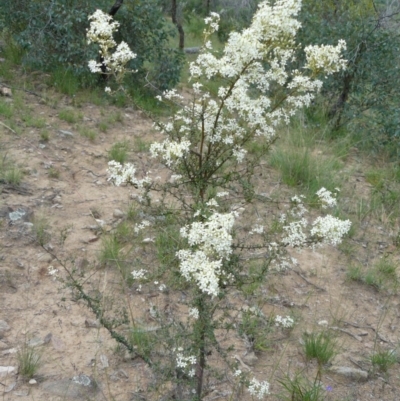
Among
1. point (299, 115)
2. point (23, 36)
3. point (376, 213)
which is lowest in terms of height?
point (376, 213)

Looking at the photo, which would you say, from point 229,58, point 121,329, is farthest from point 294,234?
point 121,329

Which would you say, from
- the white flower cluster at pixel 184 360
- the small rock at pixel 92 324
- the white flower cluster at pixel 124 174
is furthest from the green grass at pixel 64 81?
the white flower cluster at pixel 184 360

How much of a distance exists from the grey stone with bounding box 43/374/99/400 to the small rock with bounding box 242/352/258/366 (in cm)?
85

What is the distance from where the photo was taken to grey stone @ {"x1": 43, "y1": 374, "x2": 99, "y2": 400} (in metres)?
2.77

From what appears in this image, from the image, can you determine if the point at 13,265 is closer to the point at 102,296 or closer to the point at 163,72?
the point at 102,296

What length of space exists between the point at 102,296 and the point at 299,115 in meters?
3.59

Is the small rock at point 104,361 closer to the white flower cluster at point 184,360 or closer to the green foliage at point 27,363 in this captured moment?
the green foliage at point 27,363

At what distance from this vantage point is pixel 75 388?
280 centimetres

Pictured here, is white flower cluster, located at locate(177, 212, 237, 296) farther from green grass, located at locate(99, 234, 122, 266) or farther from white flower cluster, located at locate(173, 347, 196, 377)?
green grass, located at locate(99, 234, 122, 266)

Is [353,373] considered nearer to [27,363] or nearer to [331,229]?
[331,229]

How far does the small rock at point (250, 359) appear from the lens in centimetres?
316

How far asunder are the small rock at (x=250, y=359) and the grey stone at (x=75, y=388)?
85 centimetres

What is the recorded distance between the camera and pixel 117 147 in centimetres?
521

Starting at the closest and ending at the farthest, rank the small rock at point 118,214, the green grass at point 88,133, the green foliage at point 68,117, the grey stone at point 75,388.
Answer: the grey stone at point 75,388 < the small rock at point 118,214 < the green grass at point 88,133 < the green foliage at point 68,117
